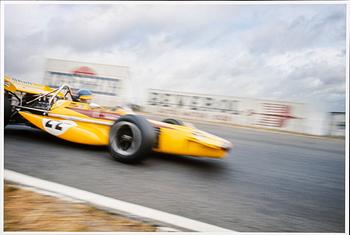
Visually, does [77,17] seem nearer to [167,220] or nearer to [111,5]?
[111,5]

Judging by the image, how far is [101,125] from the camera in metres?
2.52

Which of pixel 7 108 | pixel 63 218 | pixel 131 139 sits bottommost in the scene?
pixel 63 218

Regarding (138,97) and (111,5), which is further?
(138,97)

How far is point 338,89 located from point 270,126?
7.06 ft

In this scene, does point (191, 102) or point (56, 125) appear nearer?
point (56, 125)

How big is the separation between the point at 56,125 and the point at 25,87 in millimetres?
508

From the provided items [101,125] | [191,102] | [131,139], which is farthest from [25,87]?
[191,102]

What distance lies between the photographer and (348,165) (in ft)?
8.41

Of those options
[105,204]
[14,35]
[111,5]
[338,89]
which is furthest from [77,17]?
[338,89]

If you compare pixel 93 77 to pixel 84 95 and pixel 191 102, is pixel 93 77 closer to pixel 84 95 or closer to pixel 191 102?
pixel 84 95

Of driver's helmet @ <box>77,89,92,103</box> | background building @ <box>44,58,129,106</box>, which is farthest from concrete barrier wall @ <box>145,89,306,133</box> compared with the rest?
driver's helmet @ <box>77,89,92,103</box>

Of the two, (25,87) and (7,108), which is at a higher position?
(25,87)

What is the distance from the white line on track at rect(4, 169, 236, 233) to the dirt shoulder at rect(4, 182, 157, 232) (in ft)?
0.17

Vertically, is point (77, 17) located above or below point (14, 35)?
above
